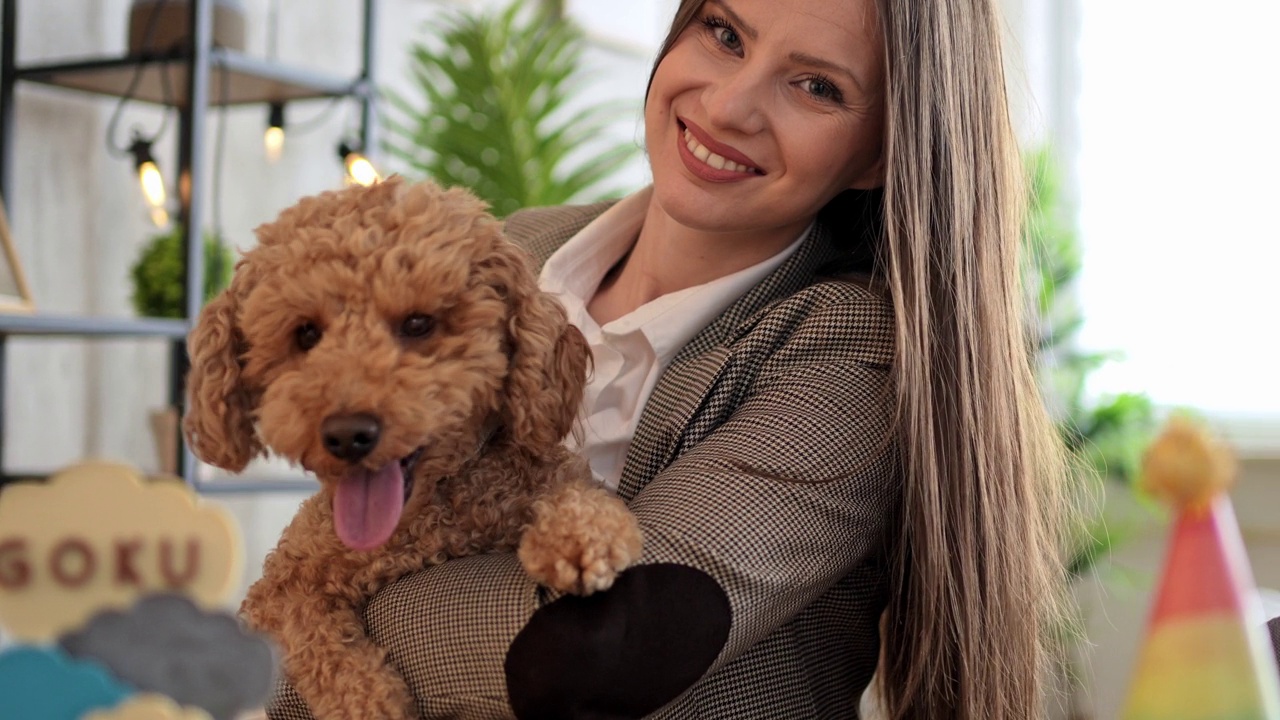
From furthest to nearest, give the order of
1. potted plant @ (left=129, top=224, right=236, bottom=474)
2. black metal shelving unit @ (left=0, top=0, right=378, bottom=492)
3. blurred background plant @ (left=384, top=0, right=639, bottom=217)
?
1. blurred background plant @ (left=384, top=0, right=639, bottom=217)
2. potted plant @ (left=129, top=224, right=236, bottom=474)
3. black metal shelving unit @ (left=0, top=0, right=378, bottom=492)

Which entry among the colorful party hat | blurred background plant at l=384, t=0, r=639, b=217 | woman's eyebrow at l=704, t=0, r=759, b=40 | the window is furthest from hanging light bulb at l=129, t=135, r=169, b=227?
the window

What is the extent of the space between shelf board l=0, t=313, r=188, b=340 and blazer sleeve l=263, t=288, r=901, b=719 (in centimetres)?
126

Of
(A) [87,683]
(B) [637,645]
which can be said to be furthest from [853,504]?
(A) [87,683]

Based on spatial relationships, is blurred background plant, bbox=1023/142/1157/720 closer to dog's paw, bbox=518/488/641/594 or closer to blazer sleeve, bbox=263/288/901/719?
blazer sleeve, bbox=263/288/901/719

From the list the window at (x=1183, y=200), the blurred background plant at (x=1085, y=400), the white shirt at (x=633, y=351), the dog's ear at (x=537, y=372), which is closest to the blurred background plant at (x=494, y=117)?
the blurred background plant at (x=1085, y=400)

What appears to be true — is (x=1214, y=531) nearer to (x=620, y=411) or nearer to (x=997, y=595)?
(x=997, y=595)

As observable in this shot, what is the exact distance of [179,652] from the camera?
0.60m

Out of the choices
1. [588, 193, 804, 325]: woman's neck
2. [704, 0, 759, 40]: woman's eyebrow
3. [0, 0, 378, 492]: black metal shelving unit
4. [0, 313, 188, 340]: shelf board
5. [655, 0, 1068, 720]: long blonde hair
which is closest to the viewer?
[655, 0, 1068, 720]: long blonde hair

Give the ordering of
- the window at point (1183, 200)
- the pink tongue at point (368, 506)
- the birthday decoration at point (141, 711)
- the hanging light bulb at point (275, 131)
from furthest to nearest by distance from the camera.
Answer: the window at point (1183, 200) → the hanging light bulb at point (275, 131) → the pink tongue at point (368, 506) → the birthday decoration at point (141, 711)

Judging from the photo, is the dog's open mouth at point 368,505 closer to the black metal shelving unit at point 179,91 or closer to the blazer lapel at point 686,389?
the blazer lapel at point 686,389

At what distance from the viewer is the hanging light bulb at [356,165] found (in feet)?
9.24

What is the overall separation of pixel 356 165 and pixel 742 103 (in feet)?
5.28

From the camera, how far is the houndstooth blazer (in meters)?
1.01

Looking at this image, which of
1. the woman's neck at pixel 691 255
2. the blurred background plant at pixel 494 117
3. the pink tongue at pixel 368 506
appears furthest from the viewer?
the blurred background plant at pixel 494 117
